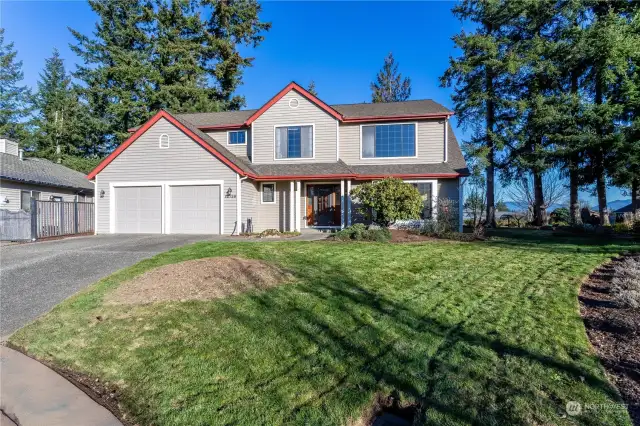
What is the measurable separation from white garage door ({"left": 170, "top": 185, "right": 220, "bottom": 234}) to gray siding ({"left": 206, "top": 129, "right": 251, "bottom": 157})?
11.7 ft

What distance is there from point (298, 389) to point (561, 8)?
92.2ft

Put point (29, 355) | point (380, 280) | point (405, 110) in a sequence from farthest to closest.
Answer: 1. point (405, 110)
2. point (380, 280)
3. point (29, 355)

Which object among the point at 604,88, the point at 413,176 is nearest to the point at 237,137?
the point at 413,176

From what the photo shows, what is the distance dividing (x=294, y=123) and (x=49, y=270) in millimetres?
12045

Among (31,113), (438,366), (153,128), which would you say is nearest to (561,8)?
(153,128)

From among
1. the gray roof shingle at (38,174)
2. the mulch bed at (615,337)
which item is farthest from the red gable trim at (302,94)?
the mulch bed at (615,337)

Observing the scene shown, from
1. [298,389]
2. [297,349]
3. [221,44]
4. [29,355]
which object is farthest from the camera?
[221,44]

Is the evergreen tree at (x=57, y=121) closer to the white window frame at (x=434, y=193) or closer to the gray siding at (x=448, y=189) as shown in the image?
the white window frame at (x=434, y=193)

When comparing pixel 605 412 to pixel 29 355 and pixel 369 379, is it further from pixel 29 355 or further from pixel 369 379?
pixel 29 355

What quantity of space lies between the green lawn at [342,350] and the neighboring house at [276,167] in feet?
30.3

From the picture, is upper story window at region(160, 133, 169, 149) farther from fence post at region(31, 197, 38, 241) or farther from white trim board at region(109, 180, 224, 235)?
fence post at region(31, 197, 38, 241)

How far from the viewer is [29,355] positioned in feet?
14.9

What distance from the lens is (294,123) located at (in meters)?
17.8

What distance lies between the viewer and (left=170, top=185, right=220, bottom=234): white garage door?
52.7 ft
